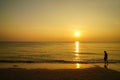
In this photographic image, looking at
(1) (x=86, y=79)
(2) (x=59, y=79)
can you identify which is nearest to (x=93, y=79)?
(1) (x=86, y=79)

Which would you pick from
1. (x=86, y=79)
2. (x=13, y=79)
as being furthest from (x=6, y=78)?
(x=86, y=79)

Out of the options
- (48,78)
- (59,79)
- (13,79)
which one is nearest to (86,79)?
(59,79)

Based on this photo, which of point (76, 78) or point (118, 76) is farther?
point (118, 76)

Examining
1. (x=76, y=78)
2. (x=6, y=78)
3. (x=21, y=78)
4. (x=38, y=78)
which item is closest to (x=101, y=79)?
(x=76, y=78)

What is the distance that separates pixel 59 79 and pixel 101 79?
390 cm

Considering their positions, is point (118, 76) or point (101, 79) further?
point (118, 76)

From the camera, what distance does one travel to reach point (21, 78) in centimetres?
1750

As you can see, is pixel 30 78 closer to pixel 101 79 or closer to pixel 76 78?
pixel 76 78

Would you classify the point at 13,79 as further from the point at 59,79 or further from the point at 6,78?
the point at 59,79

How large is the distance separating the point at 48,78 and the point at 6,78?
388cm

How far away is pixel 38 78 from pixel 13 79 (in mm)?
2268

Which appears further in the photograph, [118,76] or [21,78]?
[118,76]

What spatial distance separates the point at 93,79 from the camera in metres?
17.1

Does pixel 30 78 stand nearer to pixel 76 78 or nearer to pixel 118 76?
pixel 76 78
